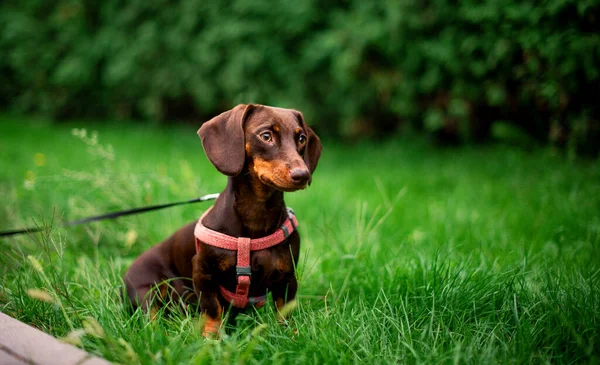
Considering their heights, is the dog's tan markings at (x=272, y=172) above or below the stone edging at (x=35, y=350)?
above

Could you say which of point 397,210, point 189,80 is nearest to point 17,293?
point 397,210

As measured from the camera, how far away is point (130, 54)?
870 centimetres

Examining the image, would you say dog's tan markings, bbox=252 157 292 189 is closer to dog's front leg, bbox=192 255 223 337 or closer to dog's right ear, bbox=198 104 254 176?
dog's right ear, bbox=198 104 254 176

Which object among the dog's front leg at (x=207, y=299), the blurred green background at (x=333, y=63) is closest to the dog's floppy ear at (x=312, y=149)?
the dog's front leg at (x=207, y=299)

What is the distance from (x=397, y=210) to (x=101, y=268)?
7.83 feet

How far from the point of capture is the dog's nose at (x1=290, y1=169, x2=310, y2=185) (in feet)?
6.03

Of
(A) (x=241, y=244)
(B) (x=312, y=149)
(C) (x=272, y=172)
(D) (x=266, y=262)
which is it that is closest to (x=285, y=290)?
(D) (x=266, y=262)

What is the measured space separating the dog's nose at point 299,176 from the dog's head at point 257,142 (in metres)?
0.04

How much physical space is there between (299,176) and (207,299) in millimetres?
694

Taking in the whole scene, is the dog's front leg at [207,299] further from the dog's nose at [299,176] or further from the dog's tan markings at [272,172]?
the dog's nose at [299,176]

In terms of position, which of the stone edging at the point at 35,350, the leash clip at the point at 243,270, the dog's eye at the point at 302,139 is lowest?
the stone edging at the point at 35,350

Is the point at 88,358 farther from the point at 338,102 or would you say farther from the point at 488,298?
the point at 338,102

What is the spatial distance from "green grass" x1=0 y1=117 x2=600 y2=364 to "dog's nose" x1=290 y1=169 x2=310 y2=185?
438 millimetres

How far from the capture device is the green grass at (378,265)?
6.07ft
